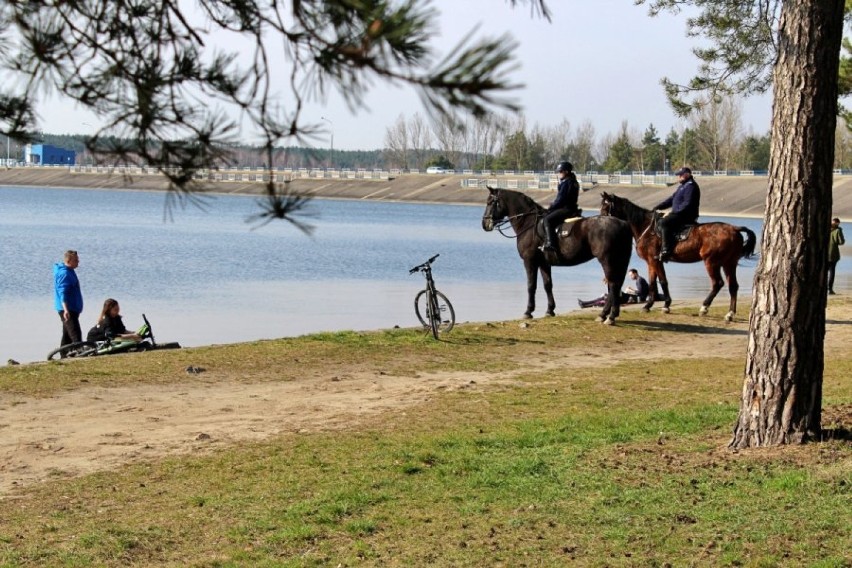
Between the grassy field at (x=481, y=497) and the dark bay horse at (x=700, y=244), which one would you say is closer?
the grassy field at (x=481, y=497)

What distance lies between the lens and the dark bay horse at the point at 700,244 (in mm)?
21219

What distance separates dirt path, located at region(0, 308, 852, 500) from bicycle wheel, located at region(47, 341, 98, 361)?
298 cm

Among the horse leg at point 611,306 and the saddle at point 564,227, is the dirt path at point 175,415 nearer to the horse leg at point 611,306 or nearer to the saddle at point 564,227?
the horse leg at point 611,306

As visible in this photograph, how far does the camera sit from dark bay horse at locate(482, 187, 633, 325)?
67.0 feet

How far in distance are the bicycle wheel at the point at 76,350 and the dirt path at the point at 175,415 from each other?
2979mm

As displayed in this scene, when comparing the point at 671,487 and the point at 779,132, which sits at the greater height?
the point at 779,132

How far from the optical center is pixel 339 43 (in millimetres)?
4980

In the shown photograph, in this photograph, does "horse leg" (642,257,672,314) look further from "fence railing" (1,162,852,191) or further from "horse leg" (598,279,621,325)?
"fence railing" (1,162,852,191)

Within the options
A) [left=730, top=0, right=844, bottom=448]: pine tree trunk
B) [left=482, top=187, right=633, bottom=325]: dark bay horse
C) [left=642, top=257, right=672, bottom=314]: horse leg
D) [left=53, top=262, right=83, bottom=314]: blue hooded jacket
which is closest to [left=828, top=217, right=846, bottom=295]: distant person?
[left=642, top=257, right=672, bottom=314]: horse leg

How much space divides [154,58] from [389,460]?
16.4 ft

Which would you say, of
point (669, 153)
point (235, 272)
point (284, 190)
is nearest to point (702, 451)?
point (284, 190)

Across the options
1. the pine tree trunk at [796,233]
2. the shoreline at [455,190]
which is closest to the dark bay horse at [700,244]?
the pine tree trunk at [796,233]

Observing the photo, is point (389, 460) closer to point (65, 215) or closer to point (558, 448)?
point (558, 448)

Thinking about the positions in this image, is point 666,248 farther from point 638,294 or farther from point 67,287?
point 67,287
